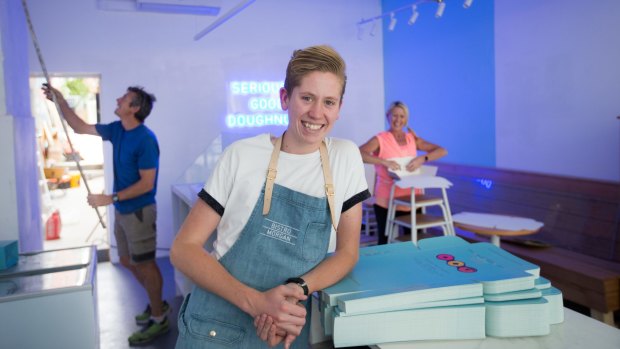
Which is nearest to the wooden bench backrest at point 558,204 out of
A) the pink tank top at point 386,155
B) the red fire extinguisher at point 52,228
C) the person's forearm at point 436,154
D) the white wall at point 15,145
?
the person's forearm at point 436,154

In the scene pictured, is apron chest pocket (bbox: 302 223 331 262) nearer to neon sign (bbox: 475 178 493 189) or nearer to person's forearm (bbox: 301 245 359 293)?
person's forearm (bbox: 301 245 359 293)

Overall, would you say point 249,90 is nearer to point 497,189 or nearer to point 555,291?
point 497,189

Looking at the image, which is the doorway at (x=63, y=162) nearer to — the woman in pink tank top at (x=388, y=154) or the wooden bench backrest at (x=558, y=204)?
the woman in pink tank top at (x=388, y=154)

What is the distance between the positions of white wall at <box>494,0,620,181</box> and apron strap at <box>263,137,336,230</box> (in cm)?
392

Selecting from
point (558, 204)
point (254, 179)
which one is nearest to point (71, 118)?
point (254, 179)

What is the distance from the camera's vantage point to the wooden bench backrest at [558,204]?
4.10 metres

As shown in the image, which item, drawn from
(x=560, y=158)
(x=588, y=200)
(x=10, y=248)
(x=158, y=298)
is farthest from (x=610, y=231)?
(x=10, y=248)

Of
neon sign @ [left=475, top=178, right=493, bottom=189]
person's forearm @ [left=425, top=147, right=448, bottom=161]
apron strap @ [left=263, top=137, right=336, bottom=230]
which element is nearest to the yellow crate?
person's forearm @ [left=425, top=147, right=448, bottom=161]

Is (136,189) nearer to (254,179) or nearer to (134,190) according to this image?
(134,190)

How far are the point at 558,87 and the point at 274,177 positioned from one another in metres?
4.33

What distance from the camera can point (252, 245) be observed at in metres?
1.37

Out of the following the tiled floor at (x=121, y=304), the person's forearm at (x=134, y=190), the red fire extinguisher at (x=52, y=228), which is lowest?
the tiled floor at (x=121, y=304)

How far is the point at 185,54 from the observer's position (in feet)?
21.0

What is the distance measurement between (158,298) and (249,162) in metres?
2.87
